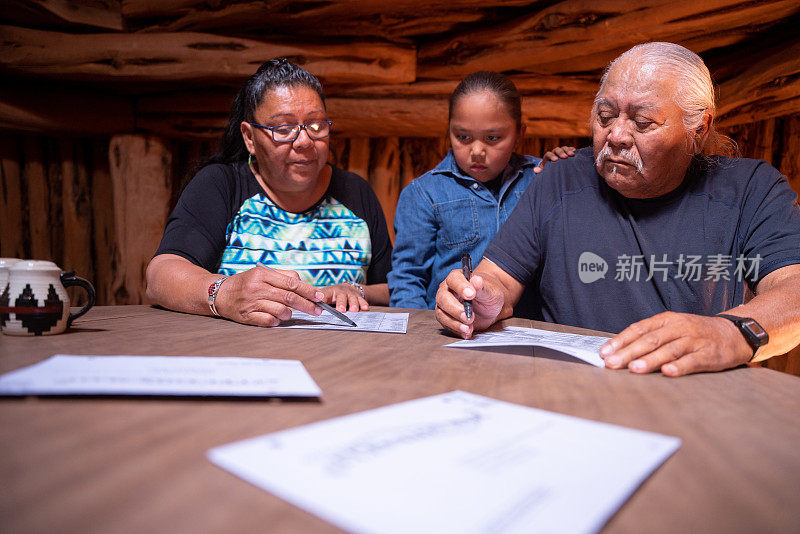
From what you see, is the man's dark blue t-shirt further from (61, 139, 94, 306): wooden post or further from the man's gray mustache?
(61, 139, 94, 306): wooden post

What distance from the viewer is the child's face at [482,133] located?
8.16 feet

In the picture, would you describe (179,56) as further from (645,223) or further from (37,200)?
(645,223)

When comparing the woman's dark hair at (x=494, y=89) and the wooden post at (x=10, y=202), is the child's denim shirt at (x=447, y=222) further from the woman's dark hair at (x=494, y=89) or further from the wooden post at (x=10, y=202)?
the wooden post at (x=10, y=202)

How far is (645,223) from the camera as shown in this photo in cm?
186

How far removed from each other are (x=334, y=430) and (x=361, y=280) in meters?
1.79

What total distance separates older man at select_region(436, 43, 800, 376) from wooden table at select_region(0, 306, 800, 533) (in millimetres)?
456

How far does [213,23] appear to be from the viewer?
360cm

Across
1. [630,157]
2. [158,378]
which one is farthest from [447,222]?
[158,378]

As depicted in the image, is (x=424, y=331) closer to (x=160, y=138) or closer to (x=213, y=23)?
(x=213, y=23)

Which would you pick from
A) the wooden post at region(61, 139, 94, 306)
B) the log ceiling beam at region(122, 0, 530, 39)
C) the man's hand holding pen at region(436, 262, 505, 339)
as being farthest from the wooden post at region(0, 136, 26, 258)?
the man's hand holding pen at region(436, 262, 505, 339)

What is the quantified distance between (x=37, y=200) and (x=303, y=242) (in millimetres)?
3400

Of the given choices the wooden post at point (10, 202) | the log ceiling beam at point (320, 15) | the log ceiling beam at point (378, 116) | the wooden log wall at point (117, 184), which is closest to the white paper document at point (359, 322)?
the log ceiling beam at point (320, 15)

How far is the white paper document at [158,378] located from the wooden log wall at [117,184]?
10.4 ft

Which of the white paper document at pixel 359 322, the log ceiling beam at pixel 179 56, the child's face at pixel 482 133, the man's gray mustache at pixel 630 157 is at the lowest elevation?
the white paper document at pixel 359 322
